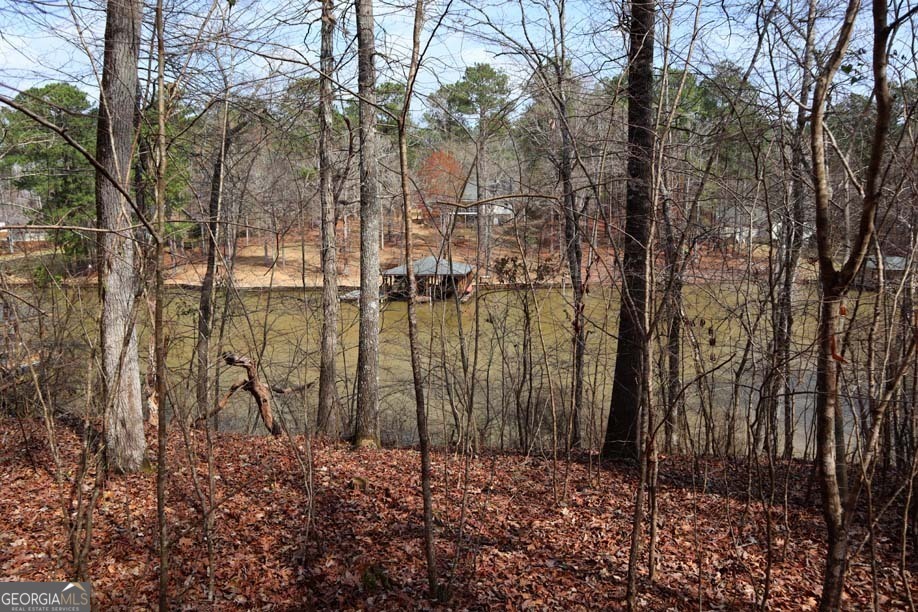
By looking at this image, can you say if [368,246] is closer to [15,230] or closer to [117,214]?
[117,214]

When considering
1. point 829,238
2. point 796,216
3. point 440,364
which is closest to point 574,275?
point 796,216

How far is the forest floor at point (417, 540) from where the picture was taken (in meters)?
3.60

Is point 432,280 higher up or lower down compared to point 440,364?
higher up

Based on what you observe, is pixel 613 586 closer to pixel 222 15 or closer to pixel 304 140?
pixel 222 15

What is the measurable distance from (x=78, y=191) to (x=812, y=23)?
1997 centimetres

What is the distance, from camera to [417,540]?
4.35 m

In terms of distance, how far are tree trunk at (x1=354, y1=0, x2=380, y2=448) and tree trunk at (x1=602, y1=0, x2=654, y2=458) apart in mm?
2788

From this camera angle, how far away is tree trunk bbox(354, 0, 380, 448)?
6598mm

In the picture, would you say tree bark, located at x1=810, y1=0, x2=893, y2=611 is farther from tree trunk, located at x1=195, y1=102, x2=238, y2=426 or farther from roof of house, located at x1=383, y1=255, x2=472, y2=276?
→ tree trunk, located at x1=195, y1=102, x2=238, y2=426

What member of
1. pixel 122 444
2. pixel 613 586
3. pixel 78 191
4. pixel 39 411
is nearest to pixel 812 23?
pixel 613 586

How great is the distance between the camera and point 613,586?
3.74m

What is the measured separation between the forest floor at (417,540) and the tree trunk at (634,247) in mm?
407

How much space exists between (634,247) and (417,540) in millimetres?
3365

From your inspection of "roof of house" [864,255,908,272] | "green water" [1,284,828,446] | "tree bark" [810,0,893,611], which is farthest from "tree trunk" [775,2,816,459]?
"green water" [1,284,828,446]
